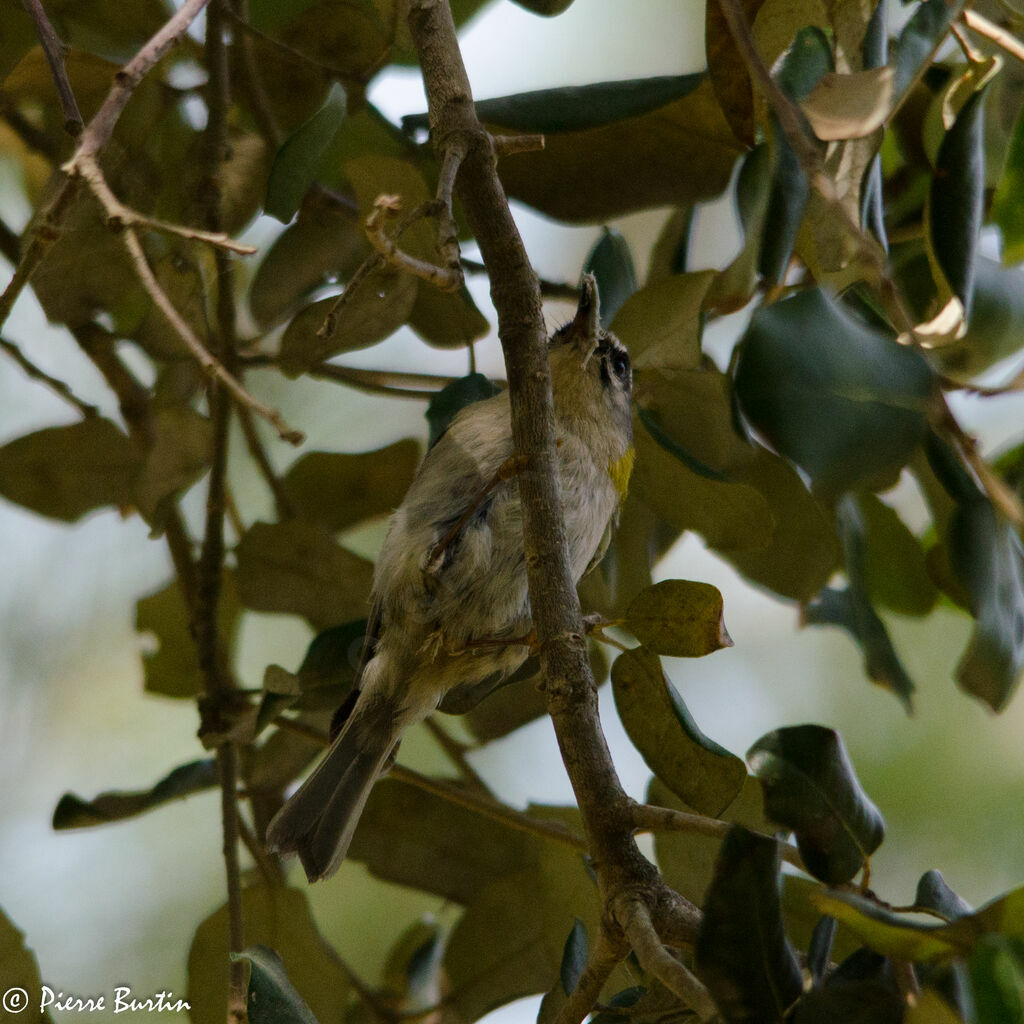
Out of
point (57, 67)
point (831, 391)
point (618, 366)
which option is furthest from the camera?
point (618, 366)

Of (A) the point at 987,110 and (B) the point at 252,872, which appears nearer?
(A) the point at 987,110

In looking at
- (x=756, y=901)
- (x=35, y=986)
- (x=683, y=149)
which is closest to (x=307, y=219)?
(x=683, y=149)

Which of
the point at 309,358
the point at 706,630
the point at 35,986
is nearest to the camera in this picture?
the point at 706,630

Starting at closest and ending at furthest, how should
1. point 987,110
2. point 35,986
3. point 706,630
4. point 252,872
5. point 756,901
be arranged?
point 756,901 < point 706,630 < point 35,986 < point 987,110 < point 252,872

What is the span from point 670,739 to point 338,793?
2.05 ft

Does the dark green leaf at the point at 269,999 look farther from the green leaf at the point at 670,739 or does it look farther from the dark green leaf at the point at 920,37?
the dark green leaf at the point at 920,37

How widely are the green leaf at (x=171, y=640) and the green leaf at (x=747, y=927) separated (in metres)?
1.15

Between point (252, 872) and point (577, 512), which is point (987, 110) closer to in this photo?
point (577, 512)

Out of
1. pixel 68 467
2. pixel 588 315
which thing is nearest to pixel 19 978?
pixel 68 467

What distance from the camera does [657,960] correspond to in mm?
968

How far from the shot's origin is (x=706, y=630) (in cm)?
127

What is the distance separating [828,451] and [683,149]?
699 mm

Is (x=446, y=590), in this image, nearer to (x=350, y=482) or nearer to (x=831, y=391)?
(x=350, y=482)

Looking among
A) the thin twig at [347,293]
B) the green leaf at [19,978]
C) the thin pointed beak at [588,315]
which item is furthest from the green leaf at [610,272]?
the green leaf at [19,978]
